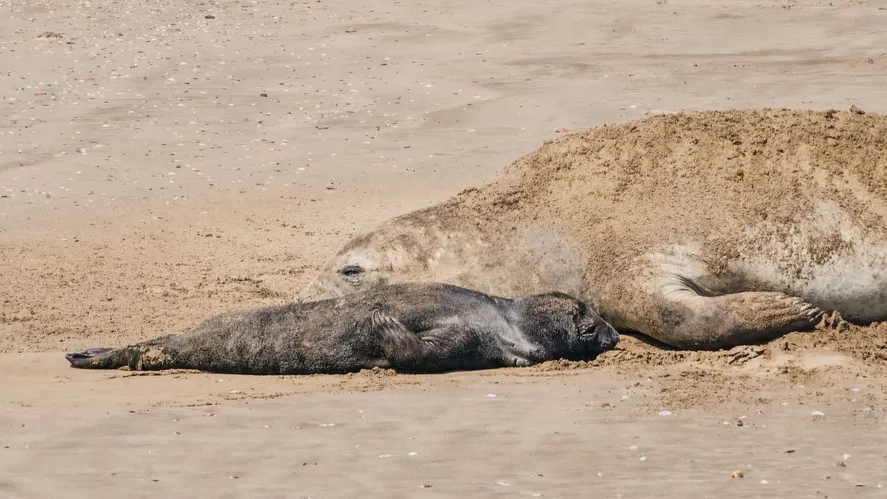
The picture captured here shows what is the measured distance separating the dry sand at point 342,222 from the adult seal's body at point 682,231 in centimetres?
29

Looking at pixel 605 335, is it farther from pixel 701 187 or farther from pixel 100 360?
pixel 100 360

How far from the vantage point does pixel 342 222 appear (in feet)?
41.7

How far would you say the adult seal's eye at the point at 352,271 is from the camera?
9414mm

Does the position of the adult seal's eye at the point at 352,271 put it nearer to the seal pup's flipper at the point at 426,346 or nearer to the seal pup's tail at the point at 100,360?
the seal pup's flipper at the point at 426,346

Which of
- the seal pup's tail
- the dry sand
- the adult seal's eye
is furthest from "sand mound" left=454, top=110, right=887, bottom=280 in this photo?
the seal pup's tail

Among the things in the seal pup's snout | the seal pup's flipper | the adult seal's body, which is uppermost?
the adult seal's body

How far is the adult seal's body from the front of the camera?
8578 millimetres

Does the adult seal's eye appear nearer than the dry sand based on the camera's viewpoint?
No

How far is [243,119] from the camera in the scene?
16.2 meters

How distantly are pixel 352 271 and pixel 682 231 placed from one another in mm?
2170

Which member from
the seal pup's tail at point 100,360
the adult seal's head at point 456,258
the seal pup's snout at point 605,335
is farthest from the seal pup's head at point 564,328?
the seal pup's tail at point 100,360

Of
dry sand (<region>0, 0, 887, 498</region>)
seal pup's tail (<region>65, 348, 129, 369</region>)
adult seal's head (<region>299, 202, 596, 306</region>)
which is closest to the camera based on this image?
dry sand (<region>0, 0, 887, 498</region>)

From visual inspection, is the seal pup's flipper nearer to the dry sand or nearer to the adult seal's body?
the dry sand

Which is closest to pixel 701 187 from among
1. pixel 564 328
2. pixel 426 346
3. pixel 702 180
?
pixel 702 180
